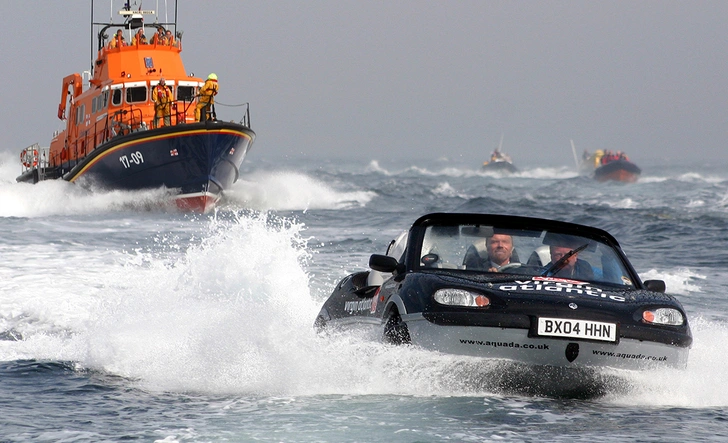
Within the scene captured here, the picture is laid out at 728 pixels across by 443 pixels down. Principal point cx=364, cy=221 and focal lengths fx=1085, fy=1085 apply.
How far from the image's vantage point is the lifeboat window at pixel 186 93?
26406mm

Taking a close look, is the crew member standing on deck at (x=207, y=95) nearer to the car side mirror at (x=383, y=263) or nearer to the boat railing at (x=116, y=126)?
the boat railing at (x=116, y=126)

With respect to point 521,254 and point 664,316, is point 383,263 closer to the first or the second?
point 521,254

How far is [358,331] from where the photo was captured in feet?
23.3

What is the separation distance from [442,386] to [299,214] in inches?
861

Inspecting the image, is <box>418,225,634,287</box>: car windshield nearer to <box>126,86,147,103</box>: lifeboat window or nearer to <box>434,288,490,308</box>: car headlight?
<box>434,288,490,308</box>: car headlight

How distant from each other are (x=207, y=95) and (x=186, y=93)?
185 centimetres

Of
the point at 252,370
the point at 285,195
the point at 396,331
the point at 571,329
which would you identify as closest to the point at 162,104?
the point at 285,195

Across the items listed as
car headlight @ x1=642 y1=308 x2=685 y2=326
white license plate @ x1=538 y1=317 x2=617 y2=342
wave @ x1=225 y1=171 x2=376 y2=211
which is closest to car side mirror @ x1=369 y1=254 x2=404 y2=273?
white license plate @ x1=538 y1=317 x2=617 y2=342

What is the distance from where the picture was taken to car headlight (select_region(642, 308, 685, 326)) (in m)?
6.17

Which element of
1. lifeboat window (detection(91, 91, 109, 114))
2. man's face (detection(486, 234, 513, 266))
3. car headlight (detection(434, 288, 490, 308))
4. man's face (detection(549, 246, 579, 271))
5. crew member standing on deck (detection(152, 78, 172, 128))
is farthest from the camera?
lifeboat window (detection(91, 91, 109, 114))

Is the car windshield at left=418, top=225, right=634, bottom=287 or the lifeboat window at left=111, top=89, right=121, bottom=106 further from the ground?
the lifeboat window at left=111, top=89, right=121, bottom=106

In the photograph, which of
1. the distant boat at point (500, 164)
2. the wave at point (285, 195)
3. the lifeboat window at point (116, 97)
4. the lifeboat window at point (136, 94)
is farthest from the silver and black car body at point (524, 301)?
the distant boat at point (500, 164)

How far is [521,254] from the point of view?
705cm

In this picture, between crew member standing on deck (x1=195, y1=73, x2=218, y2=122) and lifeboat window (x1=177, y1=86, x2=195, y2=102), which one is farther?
lifeboat window (x1=177, y1=86, x2=195, y2=102)
